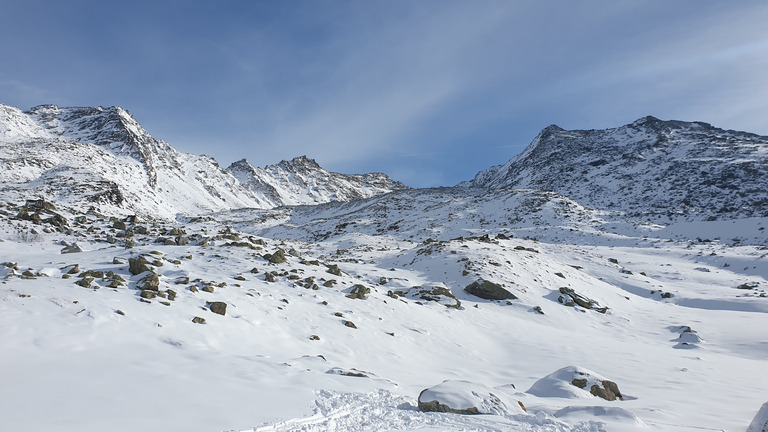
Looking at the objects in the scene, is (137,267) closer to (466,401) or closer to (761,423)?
Answer: (466,401)

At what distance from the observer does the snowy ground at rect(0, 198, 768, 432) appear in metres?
5.83

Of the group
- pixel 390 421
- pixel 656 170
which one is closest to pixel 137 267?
pixel 390 421

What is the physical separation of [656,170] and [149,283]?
9309 centimetres

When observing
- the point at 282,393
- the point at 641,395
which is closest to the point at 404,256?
the point at 641,395

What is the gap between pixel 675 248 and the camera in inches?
1517

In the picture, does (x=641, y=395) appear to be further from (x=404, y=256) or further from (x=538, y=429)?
(x=404, y=256)

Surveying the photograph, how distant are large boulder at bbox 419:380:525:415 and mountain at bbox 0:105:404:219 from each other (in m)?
50.0

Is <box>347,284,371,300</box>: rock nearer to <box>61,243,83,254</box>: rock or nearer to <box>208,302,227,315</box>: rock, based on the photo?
<box>208,302,227,315</box>: rock

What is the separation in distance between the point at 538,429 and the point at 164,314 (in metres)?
9.58

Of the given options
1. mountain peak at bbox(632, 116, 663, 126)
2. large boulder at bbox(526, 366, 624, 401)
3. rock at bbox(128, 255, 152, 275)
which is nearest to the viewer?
large boulder at bbox(526, 366, 624, 401)

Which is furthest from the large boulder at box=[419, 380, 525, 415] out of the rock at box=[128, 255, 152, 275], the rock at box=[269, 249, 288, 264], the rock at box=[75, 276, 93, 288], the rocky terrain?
the rock at box=[269, 249, 288, 264]

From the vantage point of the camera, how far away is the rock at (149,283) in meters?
11.5

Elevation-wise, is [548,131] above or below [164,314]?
above

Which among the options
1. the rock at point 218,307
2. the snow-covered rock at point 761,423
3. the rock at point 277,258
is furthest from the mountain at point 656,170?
the rock at point 218,307
